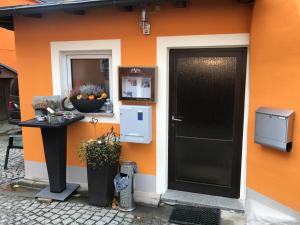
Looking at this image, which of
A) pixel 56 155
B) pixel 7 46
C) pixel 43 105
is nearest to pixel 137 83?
pixel 43 105

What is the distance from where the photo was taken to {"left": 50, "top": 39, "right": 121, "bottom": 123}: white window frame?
441 cm

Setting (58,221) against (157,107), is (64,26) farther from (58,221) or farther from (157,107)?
(58,221)

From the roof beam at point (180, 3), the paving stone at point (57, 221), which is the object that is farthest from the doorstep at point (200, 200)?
the roof beam at point (180, 3)

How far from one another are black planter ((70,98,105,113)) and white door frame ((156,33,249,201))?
3.41ft

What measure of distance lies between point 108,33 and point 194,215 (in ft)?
9.84

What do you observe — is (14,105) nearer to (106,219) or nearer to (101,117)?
(101,117)

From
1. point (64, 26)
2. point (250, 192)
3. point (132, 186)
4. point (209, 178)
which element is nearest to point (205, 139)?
point (209, 178)

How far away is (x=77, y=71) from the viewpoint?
4.95 meters

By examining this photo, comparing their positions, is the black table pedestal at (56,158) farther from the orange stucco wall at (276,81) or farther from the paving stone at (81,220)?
the orange stucco wall at (276,81)

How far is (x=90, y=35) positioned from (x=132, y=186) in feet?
8.00

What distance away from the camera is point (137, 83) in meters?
4.33

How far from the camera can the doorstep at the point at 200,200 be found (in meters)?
4.16

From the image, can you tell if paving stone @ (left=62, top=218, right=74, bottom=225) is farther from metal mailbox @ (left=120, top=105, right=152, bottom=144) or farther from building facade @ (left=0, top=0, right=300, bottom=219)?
metal mailbox @ (left=120, top=105, right=152, bottom=144)

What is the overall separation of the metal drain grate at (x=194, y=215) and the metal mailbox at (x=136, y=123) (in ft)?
3.65
